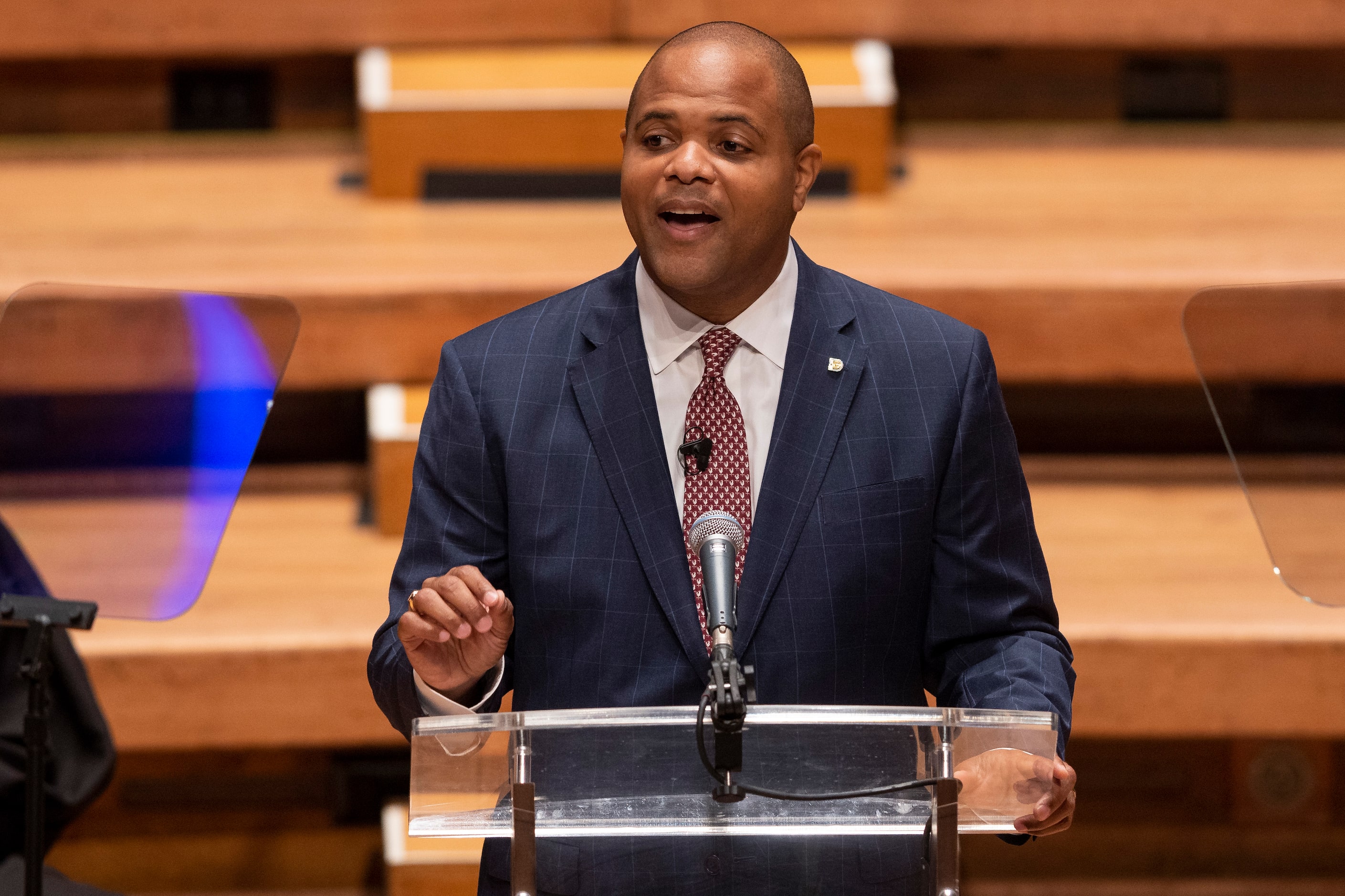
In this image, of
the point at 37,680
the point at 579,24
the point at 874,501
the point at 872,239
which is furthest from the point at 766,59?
the point at 579,24

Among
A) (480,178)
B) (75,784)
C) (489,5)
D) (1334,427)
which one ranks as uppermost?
(489,5)

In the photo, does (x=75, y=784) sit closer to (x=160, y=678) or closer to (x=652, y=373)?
(x=160, y=678)

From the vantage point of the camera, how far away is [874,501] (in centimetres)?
110

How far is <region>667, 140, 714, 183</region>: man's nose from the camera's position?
1050mm

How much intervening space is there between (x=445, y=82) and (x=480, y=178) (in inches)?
A: 6.7

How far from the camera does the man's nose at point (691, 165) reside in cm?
105

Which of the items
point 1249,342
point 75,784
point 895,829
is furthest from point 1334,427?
point 75,784

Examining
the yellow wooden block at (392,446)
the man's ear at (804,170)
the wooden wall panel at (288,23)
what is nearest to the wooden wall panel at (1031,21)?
the wooden wall panel at (288,23)

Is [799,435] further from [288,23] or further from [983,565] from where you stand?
[288,23]

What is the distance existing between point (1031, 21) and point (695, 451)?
1804 millimetres

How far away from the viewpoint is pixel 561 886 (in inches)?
40.5

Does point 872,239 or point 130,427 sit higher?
point 872,239

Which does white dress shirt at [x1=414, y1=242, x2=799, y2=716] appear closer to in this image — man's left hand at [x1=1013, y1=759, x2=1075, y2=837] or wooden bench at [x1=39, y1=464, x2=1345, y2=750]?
man's left hand at [x1=1013, y1=759, x2=1075, y2=837]

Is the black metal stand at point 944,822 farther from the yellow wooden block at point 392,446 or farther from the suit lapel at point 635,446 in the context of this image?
the yellow wooden block at point 392,446
